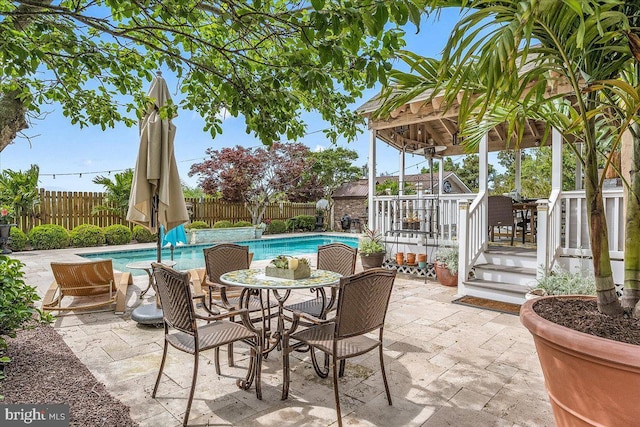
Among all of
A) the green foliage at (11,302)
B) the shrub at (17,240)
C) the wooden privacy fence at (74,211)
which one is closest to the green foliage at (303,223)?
the wooden privacy fence at (74,211)

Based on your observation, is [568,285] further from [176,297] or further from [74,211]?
[74,211]

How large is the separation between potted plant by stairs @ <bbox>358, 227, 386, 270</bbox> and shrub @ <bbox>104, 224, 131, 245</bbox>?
9.11 m

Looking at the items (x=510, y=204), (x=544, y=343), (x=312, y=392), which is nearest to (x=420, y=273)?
(x=510, y=204)

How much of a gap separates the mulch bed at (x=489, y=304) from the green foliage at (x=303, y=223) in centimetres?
1420

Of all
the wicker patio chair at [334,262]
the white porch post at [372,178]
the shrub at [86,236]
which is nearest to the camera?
the wicker patio chair at [334,262]

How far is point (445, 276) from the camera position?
6.35 metres

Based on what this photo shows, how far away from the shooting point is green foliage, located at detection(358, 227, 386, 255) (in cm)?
746

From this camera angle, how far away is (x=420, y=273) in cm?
709

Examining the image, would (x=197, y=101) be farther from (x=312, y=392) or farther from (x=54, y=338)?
(x=54, y=338)

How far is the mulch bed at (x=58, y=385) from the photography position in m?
2.30

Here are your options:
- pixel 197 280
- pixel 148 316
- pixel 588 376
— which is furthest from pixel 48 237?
pixel 588 376

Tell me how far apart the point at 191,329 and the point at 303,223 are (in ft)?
57.1

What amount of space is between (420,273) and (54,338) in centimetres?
580

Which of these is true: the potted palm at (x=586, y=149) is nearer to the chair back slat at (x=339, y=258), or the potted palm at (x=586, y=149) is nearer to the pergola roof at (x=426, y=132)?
the chair back slat at (x=339, y=258)
